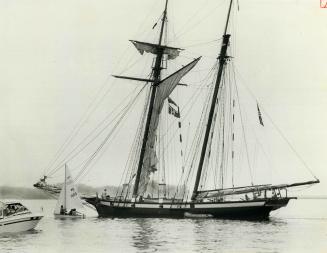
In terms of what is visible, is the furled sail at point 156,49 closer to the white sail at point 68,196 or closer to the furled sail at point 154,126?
the furled sail at point 154,126

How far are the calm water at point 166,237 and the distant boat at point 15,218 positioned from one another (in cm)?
55

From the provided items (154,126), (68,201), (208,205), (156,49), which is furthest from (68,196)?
(156,49)

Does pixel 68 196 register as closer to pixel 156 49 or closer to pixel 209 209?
pixel 209 209

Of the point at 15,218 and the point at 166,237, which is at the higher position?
the point at 15,218

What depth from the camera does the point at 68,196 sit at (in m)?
44.2

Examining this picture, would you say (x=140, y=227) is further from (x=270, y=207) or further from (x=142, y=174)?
(x=270, y=207)

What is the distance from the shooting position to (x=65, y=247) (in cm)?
2820

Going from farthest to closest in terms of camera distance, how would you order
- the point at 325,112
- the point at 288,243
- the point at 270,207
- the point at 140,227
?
1. the point at 270,207
2. the point at 140,227
3. the point at 325,112
4. the point at 288,243

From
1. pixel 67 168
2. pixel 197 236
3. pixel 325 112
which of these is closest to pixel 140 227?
pixel 197 236

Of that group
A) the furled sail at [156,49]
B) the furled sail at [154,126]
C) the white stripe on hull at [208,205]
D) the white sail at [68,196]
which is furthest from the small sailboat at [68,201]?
the furled sail at [156,49]

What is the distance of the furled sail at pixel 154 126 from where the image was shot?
4316 cm

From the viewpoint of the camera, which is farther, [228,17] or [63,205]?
[63,205]

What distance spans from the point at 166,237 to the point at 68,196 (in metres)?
14.6

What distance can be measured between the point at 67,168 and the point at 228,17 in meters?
15.4
